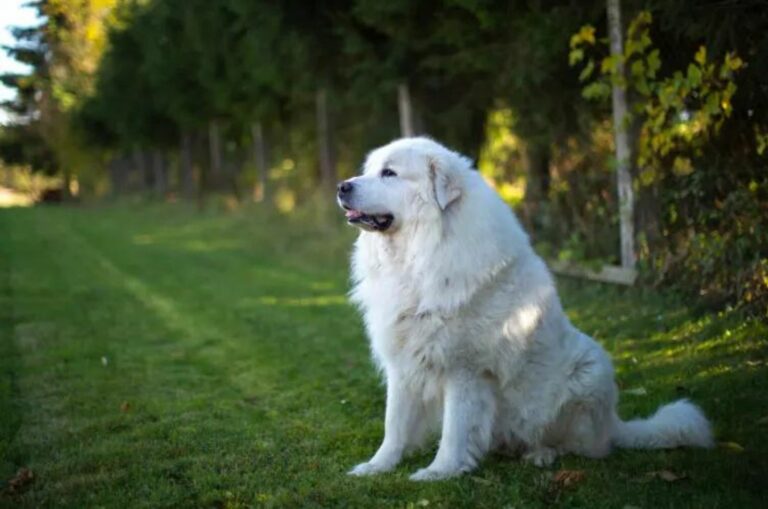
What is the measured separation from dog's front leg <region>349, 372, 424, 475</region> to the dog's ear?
3.26 feet

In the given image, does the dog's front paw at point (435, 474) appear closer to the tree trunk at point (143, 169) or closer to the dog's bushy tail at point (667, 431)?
the dog's bushy tail at point (667, 431)

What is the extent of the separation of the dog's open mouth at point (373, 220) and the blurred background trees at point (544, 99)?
307 centimetres

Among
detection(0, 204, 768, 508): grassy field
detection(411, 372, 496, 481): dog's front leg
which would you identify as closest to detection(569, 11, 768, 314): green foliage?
detection(0, 204, 768, 508): grassy field

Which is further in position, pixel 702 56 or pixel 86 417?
pixel 702 56

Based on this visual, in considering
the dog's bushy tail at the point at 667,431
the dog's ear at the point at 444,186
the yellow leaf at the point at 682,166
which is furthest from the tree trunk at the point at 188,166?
the dog's bushy tail at the point at 667,431

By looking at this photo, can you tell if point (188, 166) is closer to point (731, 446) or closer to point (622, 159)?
point (622, 159)

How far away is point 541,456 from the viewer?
4.83m

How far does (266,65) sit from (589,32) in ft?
28.2

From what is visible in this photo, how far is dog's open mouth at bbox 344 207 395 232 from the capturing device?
15.8 ft

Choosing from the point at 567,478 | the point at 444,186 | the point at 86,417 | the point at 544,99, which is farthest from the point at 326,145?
the point at 567,478

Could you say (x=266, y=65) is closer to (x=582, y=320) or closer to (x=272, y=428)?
(x=582, y=320)

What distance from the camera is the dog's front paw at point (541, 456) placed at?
15.7 feet

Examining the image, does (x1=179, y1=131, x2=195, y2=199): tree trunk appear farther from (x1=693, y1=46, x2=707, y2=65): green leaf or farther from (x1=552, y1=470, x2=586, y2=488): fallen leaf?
(x1=552, y1=470, x2=586, y2=488): fallen leaf

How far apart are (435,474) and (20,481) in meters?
2.16
